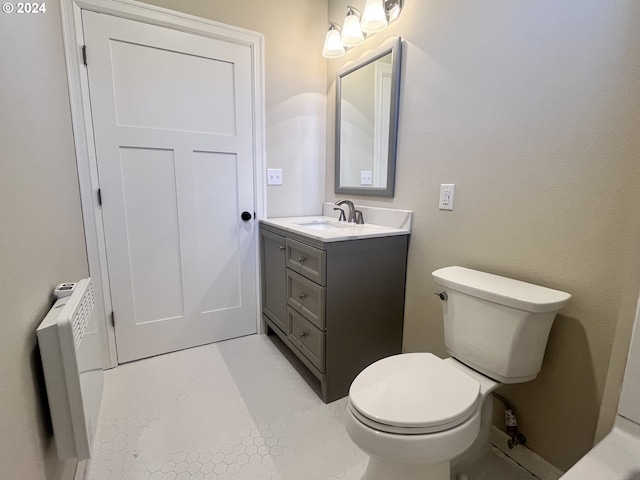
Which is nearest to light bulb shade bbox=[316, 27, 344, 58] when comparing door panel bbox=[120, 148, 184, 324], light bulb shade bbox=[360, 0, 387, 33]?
light bulb shade bbox=[360, 0, 387, 33]

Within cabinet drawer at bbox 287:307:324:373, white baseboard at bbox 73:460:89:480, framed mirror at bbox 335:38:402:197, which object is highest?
framed mirror at bbox 335:38:402:197

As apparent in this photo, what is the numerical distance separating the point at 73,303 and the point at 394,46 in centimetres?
176

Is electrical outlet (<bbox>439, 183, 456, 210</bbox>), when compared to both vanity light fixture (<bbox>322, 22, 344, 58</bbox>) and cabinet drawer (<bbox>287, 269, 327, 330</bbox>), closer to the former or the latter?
cabinet drawer (<bbox>287, 269, 327, 330</bbox>)

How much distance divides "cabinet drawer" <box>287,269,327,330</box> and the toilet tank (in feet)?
1.88

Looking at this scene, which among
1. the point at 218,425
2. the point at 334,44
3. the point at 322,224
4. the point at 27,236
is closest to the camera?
the point at 27,236

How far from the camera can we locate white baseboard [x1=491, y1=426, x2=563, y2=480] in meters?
1.16

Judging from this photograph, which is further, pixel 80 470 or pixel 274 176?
pixel 274 176

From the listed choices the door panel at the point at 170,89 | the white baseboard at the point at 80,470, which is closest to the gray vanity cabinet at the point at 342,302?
the door panel at the point at 170,89

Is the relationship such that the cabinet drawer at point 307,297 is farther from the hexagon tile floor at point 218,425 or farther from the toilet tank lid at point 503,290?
the toilet tank lid at point 503,290

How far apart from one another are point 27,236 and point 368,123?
64.3 inches

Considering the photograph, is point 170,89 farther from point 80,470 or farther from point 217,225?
point 80,470

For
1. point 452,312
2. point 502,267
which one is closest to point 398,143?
point 502,267

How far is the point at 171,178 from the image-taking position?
186cm

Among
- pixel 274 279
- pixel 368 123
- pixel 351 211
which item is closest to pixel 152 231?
pixel 274 279
